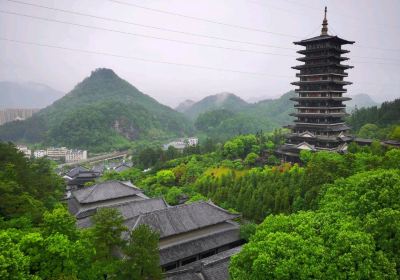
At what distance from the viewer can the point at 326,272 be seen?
12438 millimetres

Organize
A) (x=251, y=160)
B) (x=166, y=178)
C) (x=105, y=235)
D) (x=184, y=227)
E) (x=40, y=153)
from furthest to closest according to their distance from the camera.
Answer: (x=40, y=153), (x=251, y=160), (x=166, y=178), (x=184, y=227), (x=105, y=235)

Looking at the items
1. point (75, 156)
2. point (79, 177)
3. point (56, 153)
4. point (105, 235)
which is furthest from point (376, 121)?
point (56, 153)

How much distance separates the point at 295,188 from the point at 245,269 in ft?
58.0

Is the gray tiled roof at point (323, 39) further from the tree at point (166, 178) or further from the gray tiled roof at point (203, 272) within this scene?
the gray tiled roof at point (203, 272)

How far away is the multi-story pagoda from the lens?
4491 cm

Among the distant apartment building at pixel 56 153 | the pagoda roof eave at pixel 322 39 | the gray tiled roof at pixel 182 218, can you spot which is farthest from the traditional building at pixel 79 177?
the distant apartment building at pixel 56 153

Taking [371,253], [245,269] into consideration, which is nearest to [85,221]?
[245,269]

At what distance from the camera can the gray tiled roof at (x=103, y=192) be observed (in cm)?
3284

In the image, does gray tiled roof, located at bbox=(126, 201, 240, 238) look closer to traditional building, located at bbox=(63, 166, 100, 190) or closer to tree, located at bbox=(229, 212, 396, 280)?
tree, located at bbox=(229, 212, 396, 280)

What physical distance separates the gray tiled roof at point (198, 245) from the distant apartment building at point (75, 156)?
9559 centimetres

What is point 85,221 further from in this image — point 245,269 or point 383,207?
point 383,207

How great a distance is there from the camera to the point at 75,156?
11294cm

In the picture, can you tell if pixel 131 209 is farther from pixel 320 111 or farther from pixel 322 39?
pixel 322 39

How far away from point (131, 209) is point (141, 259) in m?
13.8
